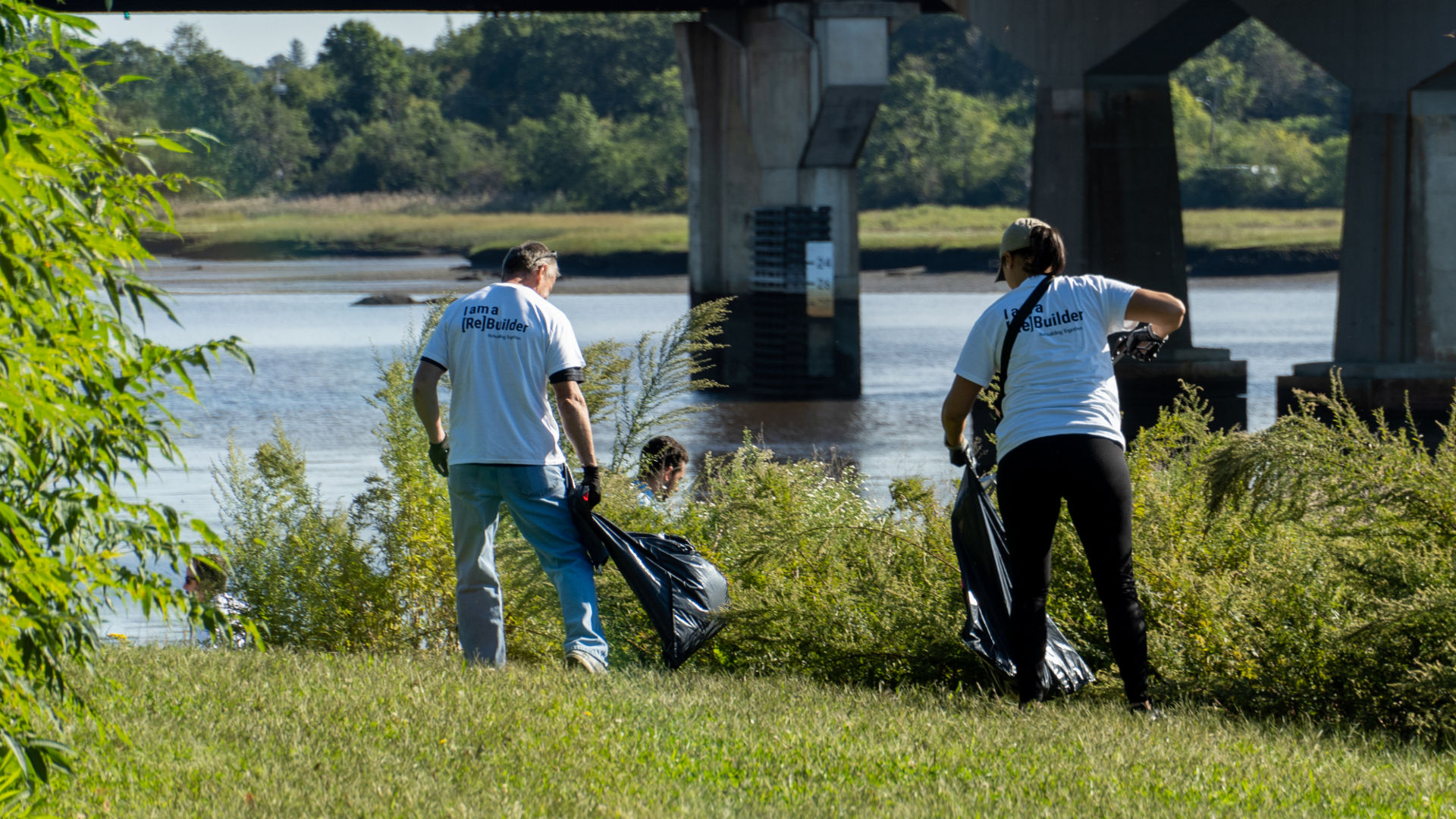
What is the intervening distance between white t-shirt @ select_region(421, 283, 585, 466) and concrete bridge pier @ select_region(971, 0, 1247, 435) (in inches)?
744

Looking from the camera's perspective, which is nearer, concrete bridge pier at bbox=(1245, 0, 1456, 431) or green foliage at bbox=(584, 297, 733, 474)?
green foliage at bbox=(584, 297, 733, 474)

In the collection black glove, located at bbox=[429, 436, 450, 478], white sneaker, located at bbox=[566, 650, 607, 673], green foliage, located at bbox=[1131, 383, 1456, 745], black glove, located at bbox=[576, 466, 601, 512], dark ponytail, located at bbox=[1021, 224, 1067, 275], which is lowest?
white sneaker, located at bbox=[566, 650, 607, 673]

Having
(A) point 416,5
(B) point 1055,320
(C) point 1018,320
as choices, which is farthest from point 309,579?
(A) point 416,5

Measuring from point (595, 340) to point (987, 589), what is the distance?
95.0 feet

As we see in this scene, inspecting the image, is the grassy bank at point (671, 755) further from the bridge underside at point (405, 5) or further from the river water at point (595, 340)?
the bridge underside at point (405, 5)

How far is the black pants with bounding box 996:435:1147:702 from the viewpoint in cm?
523

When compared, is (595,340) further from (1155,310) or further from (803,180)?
(1155,310)

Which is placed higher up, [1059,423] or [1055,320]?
[1055,320]

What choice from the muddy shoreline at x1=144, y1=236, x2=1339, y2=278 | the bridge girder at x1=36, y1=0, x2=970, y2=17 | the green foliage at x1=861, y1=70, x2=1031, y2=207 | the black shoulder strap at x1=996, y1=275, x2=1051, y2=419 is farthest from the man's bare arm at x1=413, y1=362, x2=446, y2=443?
the green foliage at x1=861, y1=70, x2=1031, y2=207

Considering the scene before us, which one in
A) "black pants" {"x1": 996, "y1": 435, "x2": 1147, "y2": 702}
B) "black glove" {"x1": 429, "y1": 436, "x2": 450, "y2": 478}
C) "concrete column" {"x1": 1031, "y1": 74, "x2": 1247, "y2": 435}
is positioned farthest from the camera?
"concrete column" {"x1": 1031, "y1": 74, "x2": 1247, "y2": 435}

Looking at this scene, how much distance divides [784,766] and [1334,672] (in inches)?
89.1

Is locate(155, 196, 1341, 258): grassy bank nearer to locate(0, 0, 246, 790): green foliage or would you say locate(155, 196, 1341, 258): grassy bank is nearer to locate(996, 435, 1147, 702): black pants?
locate(996, 435, 1147, 702): black pants

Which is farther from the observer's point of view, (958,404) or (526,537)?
(526,537)

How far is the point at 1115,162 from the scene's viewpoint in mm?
24594
